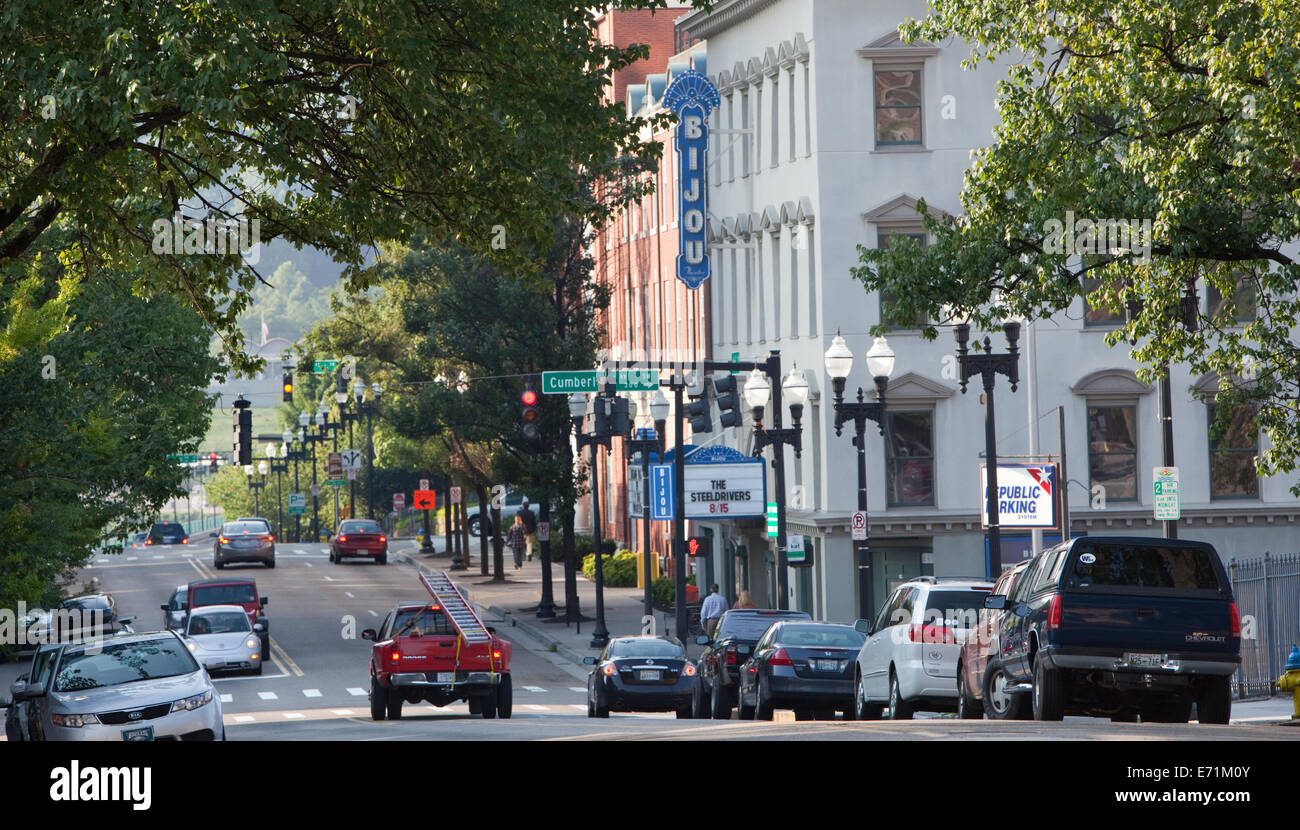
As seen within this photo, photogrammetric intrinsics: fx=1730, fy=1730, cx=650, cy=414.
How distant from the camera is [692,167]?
5059 centimetres

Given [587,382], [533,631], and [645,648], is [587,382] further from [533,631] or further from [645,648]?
[533,631]

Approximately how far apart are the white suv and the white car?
2128cm

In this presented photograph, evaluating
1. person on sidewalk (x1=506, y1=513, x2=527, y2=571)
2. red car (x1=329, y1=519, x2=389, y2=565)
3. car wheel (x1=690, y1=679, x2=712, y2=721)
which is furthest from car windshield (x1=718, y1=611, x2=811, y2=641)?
red car (x1=329, y1=519, x2=389, y2=565)

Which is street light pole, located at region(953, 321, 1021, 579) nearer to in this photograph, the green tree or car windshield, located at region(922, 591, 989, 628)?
the green tree

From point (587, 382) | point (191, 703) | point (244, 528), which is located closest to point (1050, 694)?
point (191, 703)

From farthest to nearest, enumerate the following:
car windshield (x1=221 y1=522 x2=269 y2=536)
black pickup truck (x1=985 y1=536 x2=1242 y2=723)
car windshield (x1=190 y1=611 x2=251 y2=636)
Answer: car windshield (x1=221 y1=522 x2=269 y2=536)
car windshield (x1=190 y1=611 x2=251 y2=636)
black pickup truck (x1=985 y1=536 x2=1242 y2=723)

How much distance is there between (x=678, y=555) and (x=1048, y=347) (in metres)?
12.1

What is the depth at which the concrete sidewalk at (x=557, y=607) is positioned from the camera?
1829 inches

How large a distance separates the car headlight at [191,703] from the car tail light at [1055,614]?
908 centimetres

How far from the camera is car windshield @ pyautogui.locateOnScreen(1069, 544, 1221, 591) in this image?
16.7 m

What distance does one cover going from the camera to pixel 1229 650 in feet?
54.4

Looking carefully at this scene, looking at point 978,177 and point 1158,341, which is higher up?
point 978,177
